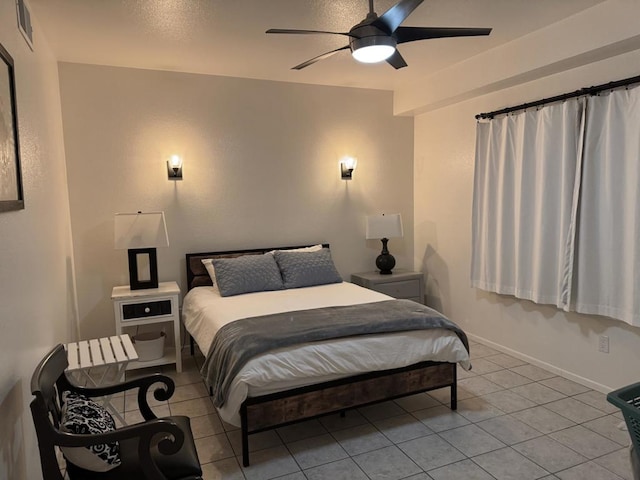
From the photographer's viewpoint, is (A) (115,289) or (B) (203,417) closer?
(B) (203,417)

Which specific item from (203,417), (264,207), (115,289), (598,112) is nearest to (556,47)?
(598,112)

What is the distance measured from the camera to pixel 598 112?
305 centimetres

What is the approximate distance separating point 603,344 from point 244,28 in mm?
3399

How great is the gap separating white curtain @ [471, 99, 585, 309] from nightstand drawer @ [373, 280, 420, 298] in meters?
0.69

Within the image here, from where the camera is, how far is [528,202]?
364 centimetres

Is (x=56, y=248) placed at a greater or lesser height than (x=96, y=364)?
greater

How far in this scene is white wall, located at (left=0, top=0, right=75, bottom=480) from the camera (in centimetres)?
168

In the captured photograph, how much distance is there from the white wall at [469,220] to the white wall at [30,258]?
3.33 m

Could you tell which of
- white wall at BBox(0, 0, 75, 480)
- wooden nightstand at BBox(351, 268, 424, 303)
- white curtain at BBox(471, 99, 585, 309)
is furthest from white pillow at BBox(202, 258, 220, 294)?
white curtain at BBox(471, 99, 585, 309)

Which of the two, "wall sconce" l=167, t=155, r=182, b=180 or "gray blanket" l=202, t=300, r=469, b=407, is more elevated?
"wall sconce" l=167, t=155, r=182, b=180

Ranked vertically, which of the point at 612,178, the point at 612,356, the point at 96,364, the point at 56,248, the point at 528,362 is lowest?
the point at 528,362

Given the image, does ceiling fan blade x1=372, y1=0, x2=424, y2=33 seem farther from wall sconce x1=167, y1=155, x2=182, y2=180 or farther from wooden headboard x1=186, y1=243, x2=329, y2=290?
wooden headboard x1=186, y1=243, x2=329, y2=290

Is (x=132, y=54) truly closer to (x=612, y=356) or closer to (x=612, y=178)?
(x=612, y=178)

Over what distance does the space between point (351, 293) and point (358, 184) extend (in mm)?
1611
